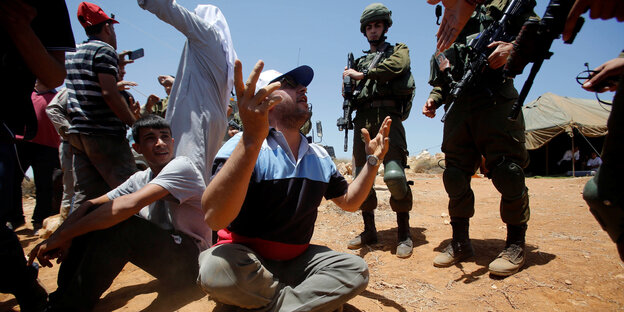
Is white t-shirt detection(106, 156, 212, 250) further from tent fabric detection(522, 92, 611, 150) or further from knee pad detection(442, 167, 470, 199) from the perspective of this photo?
tent fabric detection(522, 92, 611, 150)

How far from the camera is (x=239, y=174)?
1.42 metres

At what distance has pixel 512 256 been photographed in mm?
2494

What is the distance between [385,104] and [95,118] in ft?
8.87

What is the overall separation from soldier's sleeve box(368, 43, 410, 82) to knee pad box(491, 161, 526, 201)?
52.4 inches

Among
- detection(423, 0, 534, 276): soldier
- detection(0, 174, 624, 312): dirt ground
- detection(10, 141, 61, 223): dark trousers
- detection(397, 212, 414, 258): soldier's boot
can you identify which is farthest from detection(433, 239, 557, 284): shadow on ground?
detection(10, 141, 61, 223): dark trousers

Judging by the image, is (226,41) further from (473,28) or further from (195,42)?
(473,28)

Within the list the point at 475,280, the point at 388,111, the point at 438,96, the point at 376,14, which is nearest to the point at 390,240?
the point at 475,280

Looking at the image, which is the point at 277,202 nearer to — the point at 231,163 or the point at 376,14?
the point at 231,163

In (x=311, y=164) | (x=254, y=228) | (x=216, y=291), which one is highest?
(x=311, y=164)

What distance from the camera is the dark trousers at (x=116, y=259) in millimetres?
1948

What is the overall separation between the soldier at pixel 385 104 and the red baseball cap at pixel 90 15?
7.84 ft

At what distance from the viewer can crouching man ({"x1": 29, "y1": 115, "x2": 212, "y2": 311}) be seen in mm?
1968

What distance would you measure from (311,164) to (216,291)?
83 cm

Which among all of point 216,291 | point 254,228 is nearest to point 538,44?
point 254,228
